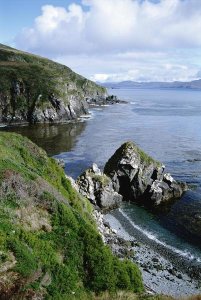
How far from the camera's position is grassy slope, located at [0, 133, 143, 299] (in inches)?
1046

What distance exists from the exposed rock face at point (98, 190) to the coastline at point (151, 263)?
5.68 meters

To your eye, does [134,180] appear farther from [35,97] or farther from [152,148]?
[35,97]

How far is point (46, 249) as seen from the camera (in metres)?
29.6

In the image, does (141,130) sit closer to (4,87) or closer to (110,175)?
(4,87)

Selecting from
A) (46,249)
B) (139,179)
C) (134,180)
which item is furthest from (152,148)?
(46,249)

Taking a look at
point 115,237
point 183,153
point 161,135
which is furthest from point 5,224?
point 161,135

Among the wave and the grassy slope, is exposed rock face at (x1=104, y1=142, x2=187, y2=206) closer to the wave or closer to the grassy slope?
the wave

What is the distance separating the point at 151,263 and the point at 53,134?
83.0 m

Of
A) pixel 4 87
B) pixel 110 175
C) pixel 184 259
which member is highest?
pixel 4 87

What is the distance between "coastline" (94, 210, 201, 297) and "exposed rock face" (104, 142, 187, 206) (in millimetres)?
12357

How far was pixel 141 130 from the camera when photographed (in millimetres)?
135125

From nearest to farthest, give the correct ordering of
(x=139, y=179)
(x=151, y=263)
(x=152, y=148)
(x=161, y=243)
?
(x=151, y=263) < (x=161, y=243) < (x=139, y=179) < (x=152, y=148)

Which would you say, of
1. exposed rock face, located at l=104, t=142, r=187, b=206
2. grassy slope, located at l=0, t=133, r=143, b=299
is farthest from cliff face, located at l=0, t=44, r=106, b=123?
grassy slope, located at l=0, t=133, r=143, b=299

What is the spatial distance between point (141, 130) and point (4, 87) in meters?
56.0
